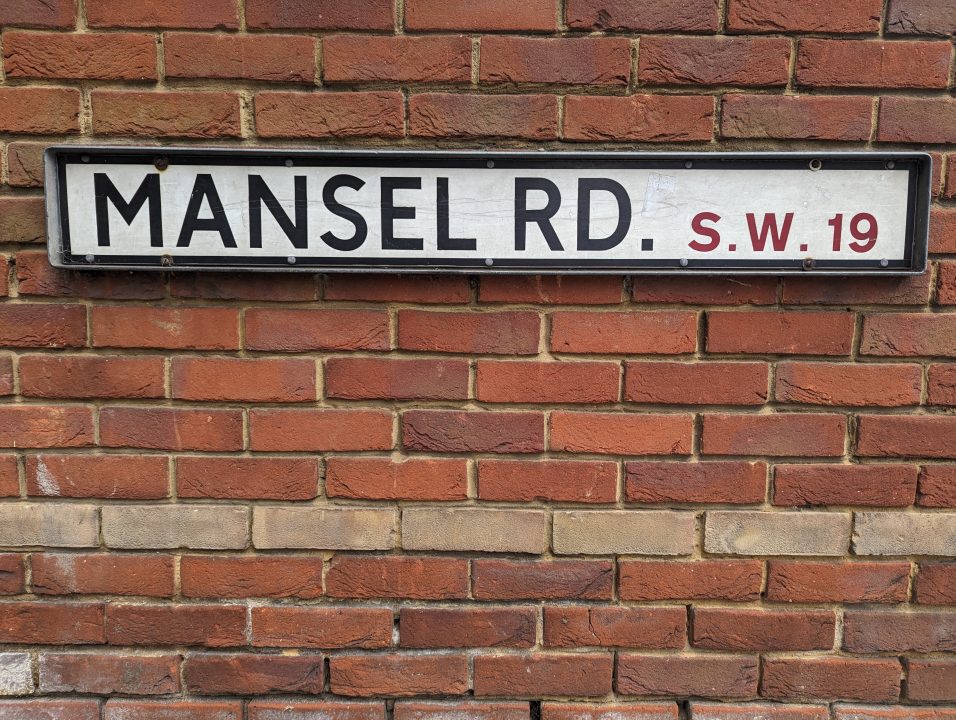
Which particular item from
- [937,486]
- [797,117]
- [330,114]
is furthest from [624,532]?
[330,114]

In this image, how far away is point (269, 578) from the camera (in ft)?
4.54

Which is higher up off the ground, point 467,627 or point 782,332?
point 782,332

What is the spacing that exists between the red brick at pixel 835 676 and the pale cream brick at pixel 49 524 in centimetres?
139

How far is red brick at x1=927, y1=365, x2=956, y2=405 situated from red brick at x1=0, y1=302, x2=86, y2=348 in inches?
64.6

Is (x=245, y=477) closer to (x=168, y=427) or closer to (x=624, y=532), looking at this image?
(x=168, y=427)

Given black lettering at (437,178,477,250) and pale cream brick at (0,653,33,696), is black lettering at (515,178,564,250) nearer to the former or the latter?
black lettering at (437,178,477,250)

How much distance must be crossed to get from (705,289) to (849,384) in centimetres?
34

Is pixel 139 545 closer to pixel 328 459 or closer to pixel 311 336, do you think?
pixel 328 459

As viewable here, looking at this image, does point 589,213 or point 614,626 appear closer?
point 589,213

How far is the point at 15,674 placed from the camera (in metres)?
1.40

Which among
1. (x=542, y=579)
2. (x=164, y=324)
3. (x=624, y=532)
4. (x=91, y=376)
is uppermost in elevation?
(x=164, y=324)

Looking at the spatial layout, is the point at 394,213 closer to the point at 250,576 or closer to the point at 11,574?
the point at 250,576

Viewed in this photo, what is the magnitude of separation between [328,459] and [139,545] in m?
0.42

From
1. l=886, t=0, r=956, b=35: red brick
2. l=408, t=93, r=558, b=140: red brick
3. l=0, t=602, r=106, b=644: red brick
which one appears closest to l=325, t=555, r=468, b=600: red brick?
l=0, t=602, r=106, b=644: red brick
